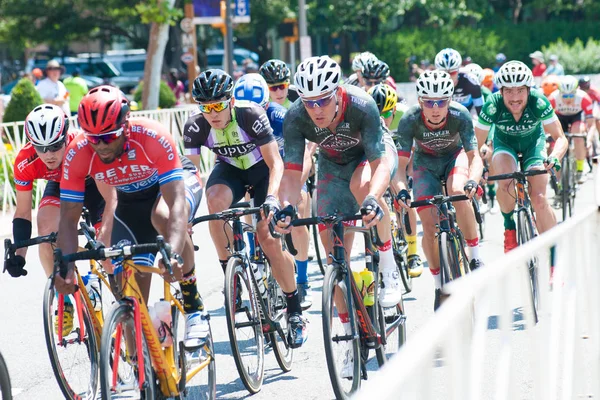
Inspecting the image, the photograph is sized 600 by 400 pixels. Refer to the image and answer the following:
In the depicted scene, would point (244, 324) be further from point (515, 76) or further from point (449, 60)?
point (449, 60)

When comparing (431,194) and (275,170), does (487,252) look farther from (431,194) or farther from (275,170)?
(275,170)

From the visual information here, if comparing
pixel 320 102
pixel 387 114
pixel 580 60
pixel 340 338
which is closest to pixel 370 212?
pixel 340 338

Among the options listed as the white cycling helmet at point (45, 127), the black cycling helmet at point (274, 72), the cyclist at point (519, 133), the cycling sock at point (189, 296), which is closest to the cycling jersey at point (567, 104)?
the cyclist at point (519, 133)

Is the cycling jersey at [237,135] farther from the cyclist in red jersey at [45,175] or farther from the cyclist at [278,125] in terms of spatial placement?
the cyclist in red jersey at [45,175]

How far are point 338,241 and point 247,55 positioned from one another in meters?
49.4

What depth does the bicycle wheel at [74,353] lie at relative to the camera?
5953 millimetres

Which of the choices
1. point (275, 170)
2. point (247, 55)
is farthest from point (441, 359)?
point (247, 55)

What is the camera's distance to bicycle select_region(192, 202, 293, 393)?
6.33 meters

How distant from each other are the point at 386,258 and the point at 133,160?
2085 millimetres

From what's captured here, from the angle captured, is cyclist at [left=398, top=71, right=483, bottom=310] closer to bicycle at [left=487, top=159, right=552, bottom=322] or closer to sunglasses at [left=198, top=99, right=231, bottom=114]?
bicycle at [left=487, top=159, right=552, bottom=322]

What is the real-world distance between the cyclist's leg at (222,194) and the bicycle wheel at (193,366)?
1.54m

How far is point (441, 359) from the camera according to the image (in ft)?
10.1

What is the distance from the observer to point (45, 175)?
713 cm

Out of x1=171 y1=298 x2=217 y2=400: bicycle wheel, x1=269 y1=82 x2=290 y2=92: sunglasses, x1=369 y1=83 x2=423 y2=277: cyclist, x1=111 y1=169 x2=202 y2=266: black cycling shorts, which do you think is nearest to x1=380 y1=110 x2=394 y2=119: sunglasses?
x1=369 y1=83 x2=423 y2=277: cyclist
